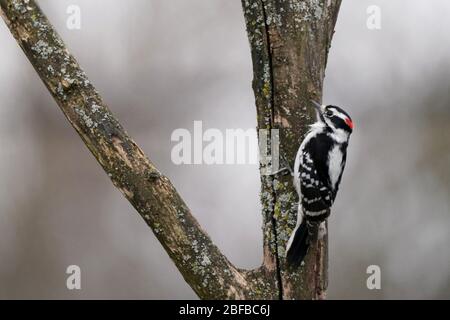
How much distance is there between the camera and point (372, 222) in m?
4.70

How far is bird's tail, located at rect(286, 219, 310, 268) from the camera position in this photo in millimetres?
2240

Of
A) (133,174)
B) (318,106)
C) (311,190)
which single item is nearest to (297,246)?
(311,190)

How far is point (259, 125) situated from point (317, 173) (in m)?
0.37

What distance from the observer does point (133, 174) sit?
217cm

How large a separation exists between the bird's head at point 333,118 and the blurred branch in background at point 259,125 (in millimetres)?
98

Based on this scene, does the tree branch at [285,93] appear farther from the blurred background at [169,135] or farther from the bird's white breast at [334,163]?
the blurred background at [169,135]

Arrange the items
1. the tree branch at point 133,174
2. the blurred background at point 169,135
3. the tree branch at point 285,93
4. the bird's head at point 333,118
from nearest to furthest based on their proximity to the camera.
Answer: the tree branch at point 133,174, the tree branch at point 285,93, the bird's head at point 333,118, the blurred background at point 169,135

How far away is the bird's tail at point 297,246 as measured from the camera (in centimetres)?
224

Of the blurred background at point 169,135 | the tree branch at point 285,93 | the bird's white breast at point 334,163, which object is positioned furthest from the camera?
the blurred background at point 169,135

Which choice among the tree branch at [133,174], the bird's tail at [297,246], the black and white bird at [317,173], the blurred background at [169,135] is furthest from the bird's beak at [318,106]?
the blurred background at [169,135]

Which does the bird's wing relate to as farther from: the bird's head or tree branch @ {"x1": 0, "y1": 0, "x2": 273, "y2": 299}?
tree branch @ {"x1": 0, "y1": 0, "x2": 273, "y2": 299}

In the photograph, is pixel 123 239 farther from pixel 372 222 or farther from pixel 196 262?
pixel 196 262

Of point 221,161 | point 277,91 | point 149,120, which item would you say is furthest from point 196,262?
→ point 149,120

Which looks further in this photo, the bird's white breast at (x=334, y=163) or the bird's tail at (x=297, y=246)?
the bird's white breast at (x=334, y=163)
